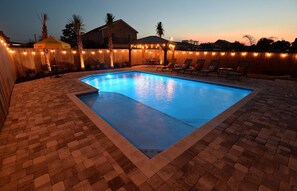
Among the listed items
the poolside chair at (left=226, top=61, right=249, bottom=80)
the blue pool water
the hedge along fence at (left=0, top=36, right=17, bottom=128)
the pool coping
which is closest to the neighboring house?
the blue pool water

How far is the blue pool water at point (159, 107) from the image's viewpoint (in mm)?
4184

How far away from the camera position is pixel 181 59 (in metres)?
16.3

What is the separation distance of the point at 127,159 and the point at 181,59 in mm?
15182

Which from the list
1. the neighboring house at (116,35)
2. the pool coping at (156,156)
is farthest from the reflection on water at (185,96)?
the neighboring house at (116,35)

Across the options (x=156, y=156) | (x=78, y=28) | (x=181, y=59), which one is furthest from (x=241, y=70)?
(x=78, y=28)

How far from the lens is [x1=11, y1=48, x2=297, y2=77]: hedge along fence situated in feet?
33.4

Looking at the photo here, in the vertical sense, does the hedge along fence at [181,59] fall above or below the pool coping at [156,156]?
above

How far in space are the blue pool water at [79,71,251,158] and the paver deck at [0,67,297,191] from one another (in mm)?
913

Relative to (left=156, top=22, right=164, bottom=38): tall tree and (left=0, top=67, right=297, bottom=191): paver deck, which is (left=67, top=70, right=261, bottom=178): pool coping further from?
(left=156, top=22, right=164, bottom=38): tall tree

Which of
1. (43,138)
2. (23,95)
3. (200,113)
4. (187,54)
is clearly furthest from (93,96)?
(187,54)

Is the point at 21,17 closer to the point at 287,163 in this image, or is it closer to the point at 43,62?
the point at 43,62

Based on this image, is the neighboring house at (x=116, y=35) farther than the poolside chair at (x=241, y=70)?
Yes

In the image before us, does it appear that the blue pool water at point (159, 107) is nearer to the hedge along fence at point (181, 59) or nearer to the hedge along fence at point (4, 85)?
the hedge along fence at point (4, 85)

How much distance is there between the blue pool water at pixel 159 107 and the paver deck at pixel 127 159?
3.00ft
